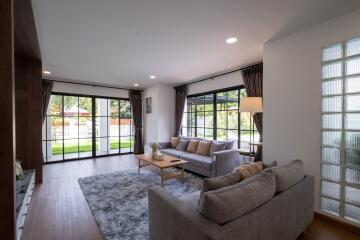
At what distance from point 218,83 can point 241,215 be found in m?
3.94

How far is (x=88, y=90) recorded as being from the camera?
19.0 feet

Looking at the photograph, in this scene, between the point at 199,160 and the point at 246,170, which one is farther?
the point at 199,160

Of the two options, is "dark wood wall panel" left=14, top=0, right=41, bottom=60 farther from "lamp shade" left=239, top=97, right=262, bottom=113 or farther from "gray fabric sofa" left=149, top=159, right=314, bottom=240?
"lamp shade" left=239, top=97, right=262, bottom=113

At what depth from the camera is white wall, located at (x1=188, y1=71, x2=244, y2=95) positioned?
4.30 meters

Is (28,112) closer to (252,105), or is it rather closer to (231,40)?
(231,40)

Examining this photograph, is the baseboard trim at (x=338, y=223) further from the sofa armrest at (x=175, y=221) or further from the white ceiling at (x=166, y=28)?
the white ceiling at (x=166, y=28)

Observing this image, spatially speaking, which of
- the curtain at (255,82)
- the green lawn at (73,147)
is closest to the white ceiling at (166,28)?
the curtain at (255,82)

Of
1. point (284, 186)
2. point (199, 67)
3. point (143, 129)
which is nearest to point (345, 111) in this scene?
point (284, 186)

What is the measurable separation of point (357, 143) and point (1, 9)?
335 centimetres

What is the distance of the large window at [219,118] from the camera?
14.0 ft

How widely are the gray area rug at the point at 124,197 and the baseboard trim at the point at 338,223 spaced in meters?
1.80

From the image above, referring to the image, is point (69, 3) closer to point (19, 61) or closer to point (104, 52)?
point (104, 52)

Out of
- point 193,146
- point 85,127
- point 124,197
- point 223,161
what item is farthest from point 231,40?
point 85,127

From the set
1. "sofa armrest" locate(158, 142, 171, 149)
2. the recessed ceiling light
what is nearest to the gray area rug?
"sofa armrest" locate(158, 142, 171, 149)
